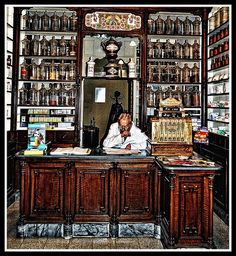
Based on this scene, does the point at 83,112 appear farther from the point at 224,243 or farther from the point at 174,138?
the point at 224,243

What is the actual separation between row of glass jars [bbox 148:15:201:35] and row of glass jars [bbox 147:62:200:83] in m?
0.58

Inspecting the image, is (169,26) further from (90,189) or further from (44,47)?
(90,189)

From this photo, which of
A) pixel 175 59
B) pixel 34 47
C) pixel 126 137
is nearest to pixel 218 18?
pixel 175 59

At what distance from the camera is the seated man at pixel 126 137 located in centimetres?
467

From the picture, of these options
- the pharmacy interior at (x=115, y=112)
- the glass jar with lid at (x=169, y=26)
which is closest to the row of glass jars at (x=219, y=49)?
the pharmacy interior at (x=115, y=112)

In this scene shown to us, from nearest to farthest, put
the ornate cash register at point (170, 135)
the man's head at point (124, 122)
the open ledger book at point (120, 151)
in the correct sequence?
the open ledger book at point (120, 151), the ornate cash register at point (170, 135), the man's head at point (124, 122)

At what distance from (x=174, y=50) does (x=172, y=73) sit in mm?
428

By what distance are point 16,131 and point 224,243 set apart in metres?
3.91

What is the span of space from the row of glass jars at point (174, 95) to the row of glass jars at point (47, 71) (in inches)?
58.6

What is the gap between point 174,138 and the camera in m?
4.35

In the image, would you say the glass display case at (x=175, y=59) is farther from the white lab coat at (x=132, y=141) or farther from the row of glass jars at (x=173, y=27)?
the white lab coat at (x=132, y=141)

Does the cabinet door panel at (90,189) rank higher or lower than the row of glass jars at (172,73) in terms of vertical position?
lower

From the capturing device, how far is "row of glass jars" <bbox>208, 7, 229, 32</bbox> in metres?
5.57

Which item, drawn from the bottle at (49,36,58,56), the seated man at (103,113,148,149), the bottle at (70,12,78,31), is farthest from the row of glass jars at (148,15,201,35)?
the seated man at (103,113,148,149)
